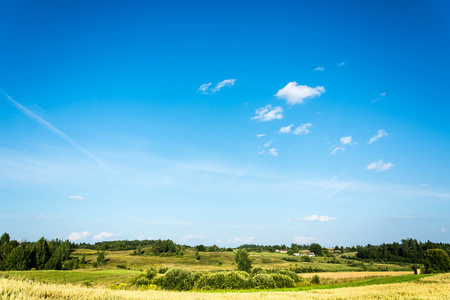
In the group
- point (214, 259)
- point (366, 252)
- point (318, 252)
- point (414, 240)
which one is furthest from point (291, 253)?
point (414, 240)

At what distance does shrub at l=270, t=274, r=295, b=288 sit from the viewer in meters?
45.3

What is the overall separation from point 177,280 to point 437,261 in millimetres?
59251

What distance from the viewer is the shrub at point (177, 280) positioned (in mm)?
42594

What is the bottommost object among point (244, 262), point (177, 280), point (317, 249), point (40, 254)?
point (317, 249)

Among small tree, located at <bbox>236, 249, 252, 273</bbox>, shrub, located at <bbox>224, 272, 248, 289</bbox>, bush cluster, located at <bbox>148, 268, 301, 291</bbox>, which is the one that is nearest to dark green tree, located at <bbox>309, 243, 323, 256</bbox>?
small tree, located at <bbox>236, 249, 252, 273</bbox>

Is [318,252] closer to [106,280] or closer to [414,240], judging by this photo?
[414,240]

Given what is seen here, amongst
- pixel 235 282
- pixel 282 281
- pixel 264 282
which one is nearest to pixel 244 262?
pixel 282 281

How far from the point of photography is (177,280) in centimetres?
4294

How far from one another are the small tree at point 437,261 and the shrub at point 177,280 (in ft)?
184

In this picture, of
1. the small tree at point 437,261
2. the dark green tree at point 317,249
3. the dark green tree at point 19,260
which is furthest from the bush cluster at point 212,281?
the dark green tree at point 317,249

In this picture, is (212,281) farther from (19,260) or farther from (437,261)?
(19,260)

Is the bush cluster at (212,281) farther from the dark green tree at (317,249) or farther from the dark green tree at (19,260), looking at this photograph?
the dark green tree at (317,249)

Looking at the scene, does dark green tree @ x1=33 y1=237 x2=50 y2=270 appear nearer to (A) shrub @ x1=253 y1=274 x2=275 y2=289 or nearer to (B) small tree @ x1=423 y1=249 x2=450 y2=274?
(A) shrub @ x1=253 y1=274 x2=275 y2=289

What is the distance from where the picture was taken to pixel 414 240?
510 ft
